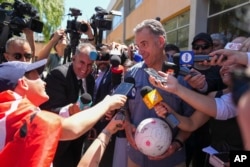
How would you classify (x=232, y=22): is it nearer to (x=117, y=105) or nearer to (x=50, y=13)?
(x=117, y=105)

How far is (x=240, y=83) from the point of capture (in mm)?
630

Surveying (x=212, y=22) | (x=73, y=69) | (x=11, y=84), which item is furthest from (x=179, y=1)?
(x=11, y=84)

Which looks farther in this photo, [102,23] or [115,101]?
[102,23]

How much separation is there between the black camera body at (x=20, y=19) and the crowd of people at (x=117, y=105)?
0.34ft

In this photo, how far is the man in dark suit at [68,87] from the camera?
125 inches

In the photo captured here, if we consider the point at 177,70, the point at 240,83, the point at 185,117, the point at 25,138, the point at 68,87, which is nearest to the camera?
the point at 240,83

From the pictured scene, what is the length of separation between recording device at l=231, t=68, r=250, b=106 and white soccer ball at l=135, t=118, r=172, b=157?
5.23 feet

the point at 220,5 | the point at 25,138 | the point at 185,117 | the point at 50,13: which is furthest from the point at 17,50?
the point at 50,13

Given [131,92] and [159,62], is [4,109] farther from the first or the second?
[159,62]

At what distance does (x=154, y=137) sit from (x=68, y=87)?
4.42 feet

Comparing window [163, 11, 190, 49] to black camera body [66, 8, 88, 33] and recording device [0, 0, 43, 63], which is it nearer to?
black camera body [66, 8, 88, 33]

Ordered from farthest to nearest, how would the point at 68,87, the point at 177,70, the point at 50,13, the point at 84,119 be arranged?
the point at 50,13 → the point at 68,87 → the point at 177,70 → the point at 84,119

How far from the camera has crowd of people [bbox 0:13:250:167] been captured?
4.68ft

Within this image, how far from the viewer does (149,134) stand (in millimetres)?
2211
